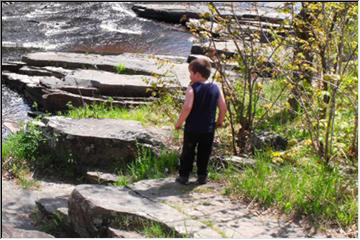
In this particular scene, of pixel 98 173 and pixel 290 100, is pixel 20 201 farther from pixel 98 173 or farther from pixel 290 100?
pixel 290 100

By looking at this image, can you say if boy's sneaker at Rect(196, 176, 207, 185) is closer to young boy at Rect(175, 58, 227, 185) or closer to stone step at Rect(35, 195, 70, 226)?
young boy at Rect(175, 58, 227, 185)

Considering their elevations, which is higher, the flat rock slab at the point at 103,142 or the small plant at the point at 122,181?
the flat rock slab at the point at 103,142

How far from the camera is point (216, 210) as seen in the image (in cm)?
603

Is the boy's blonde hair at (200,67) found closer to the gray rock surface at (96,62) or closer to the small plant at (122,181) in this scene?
the small plant at (122,181)

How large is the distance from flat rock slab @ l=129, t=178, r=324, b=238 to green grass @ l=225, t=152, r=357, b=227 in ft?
0.62

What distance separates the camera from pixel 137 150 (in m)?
7.91

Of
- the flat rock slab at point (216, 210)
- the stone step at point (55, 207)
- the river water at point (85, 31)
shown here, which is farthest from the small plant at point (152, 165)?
the river water at point (85, 31)

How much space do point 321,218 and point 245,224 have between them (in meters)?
0.69

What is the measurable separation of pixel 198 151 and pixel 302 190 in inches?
48.6

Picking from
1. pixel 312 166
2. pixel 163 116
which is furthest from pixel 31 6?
pixel 312 166

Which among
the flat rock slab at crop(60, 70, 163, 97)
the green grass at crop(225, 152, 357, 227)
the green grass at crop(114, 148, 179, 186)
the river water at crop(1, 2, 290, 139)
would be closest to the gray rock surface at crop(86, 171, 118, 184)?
the green grass at crop(114, 148, 179, 186)

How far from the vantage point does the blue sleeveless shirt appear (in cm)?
656

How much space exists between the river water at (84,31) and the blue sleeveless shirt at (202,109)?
28.0 feet

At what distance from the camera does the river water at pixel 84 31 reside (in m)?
15.6
